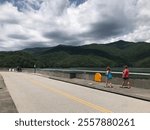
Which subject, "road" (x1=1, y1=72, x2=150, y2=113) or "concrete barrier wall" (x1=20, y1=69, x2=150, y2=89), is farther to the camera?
"concrete barrier wall" (x1=20, y1=69, x2=150, y2=89)

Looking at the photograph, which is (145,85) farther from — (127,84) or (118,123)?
(118,123)

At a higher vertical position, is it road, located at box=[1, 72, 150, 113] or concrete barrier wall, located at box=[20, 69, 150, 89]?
concrete barrier wall, located at box=[20, 69, 150, 89]

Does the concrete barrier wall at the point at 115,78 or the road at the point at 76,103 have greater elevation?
the concrete barrier wall at the point at 115,78

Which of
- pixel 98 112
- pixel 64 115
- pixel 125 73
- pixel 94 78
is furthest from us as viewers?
pixel 94 78

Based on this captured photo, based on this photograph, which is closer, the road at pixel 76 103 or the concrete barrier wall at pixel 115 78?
the road at pixel 76 103

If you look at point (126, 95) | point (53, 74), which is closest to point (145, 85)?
point (126, 95)

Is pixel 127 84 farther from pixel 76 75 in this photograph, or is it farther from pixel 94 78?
pixel 76 75

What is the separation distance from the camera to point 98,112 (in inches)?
437

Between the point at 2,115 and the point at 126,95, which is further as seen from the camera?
the point at 126,95

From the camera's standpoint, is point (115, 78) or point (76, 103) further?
point (115, 78)

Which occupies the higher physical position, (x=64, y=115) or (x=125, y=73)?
(x=125, y=73)

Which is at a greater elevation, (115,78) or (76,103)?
(115,78)

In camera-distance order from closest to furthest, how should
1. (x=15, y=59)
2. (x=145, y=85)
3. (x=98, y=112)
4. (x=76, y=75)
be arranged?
(x=98, y=112)
(x=145, y=85)
(x=76, y=75)
(x=15, y=59)

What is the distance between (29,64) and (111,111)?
13687 cm
